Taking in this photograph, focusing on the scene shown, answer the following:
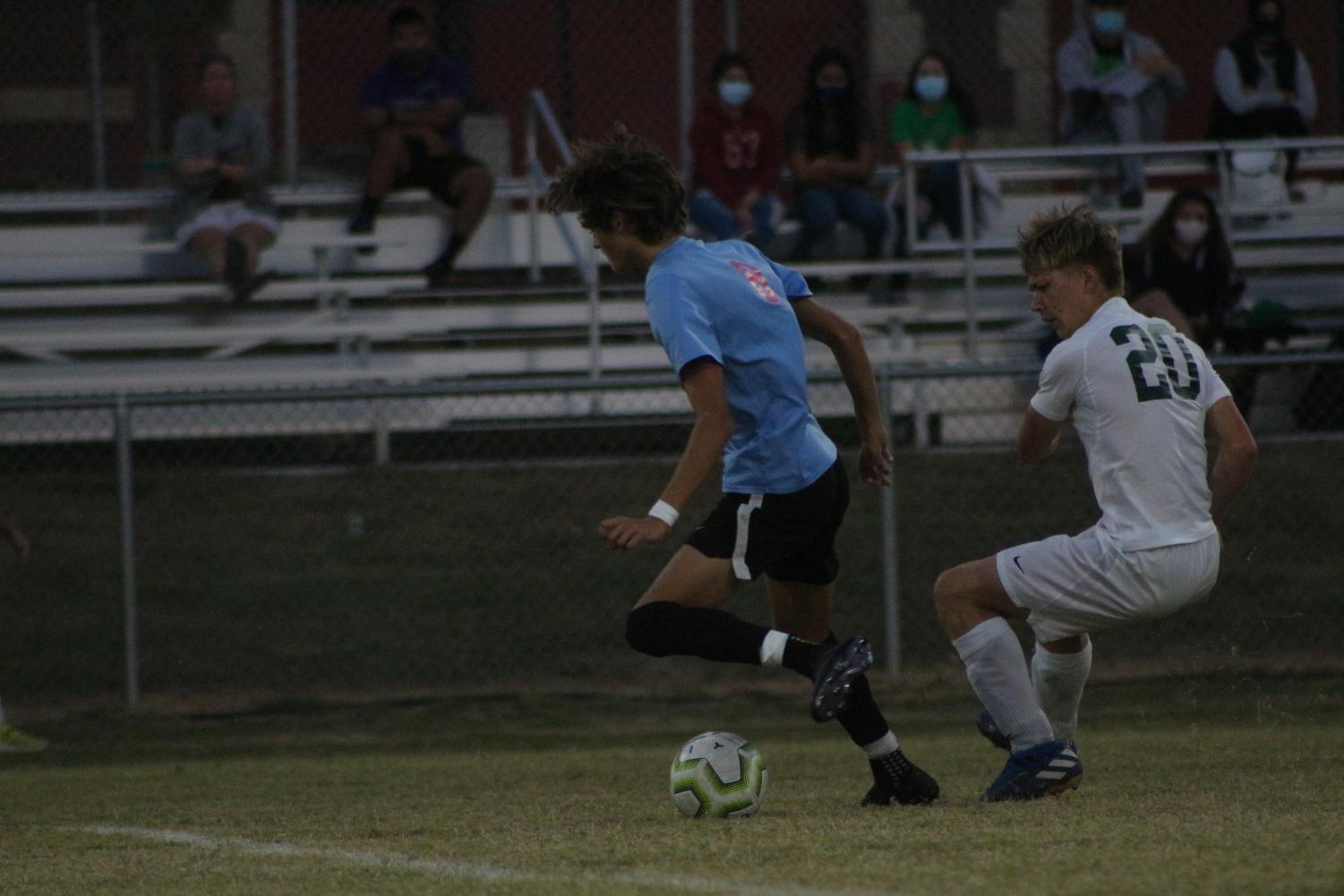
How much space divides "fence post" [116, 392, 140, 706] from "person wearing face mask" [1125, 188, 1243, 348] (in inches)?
229

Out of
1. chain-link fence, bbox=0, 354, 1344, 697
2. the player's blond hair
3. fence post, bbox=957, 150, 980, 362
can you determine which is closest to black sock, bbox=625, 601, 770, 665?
the player's blond hair

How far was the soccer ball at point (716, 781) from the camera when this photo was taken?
5.68m

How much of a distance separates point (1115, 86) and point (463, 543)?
6.05 metres

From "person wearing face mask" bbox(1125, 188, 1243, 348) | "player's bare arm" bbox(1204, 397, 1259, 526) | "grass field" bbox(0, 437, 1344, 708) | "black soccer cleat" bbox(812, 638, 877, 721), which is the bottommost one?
"grass field" bbox(0, 437, 1344, 708)

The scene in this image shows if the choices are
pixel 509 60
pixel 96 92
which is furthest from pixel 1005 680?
pixel 509 60

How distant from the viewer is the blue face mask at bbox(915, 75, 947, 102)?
13695 mm

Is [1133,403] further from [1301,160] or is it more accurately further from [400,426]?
[1301,160]

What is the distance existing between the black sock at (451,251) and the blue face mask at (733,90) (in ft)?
6.72

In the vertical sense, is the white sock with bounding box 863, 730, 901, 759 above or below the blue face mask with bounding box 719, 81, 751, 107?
below

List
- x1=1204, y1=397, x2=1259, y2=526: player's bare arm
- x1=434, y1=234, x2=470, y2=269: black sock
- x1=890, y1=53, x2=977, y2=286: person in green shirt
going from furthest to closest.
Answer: x1=890, y1=53, x2=977, y2=286: person in green shirt → x1=434, y1=234, x2=470, y2=269: black sock → x1=1204, y1=397, x2=1259, y2=526: player's bare arm

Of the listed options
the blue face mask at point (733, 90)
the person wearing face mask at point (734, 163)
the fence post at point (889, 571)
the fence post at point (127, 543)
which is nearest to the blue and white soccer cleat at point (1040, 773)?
the fence post at point (889, 571)

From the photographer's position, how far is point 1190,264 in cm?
1175

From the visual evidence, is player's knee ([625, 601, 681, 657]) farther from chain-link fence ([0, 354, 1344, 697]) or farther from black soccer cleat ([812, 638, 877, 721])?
chain-link fence ([0, 354, 1344, 697])

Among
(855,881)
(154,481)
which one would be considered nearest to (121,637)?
(154,481)
